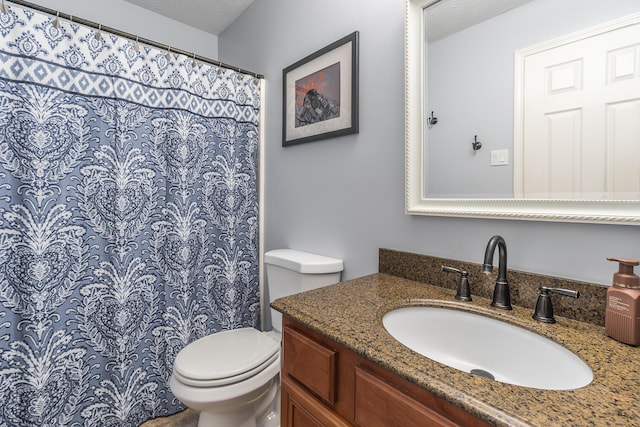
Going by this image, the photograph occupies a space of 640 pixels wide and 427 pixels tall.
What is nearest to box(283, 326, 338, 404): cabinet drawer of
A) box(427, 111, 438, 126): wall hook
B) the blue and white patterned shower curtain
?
box(427, 111, 438, 126): wall hook

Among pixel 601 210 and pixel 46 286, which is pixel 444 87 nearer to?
pixel 601 210

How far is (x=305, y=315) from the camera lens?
0.81m

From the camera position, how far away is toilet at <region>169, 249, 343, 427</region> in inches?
46.6

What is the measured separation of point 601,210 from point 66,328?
1.94 m

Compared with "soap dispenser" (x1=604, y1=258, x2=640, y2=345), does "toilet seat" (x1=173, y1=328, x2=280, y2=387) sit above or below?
below

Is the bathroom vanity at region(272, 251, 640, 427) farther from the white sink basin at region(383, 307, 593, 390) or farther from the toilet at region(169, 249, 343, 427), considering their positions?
the toilet at region(169, 249, 343, 427)

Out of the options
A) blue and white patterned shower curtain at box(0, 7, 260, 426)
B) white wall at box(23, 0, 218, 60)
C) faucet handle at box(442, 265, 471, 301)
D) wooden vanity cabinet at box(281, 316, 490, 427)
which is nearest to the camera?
wooden vanity cabinet at box(281, 316, 490, 427)

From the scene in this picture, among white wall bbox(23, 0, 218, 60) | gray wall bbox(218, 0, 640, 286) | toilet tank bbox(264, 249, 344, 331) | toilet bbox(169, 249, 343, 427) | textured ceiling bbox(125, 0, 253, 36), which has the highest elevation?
textured ceiling bbox(125, 0, 253, 36)

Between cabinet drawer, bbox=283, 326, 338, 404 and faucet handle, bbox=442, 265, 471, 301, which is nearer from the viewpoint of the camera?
cabinet drawer, bbox=283, 326, 338, 404

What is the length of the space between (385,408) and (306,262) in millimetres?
828

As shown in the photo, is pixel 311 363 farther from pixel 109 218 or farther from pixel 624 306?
pixel 109 218

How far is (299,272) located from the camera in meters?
1.39

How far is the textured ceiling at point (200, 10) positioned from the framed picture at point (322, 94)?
2.61 ft

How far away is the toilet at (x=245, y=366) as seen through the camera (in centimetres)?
118
